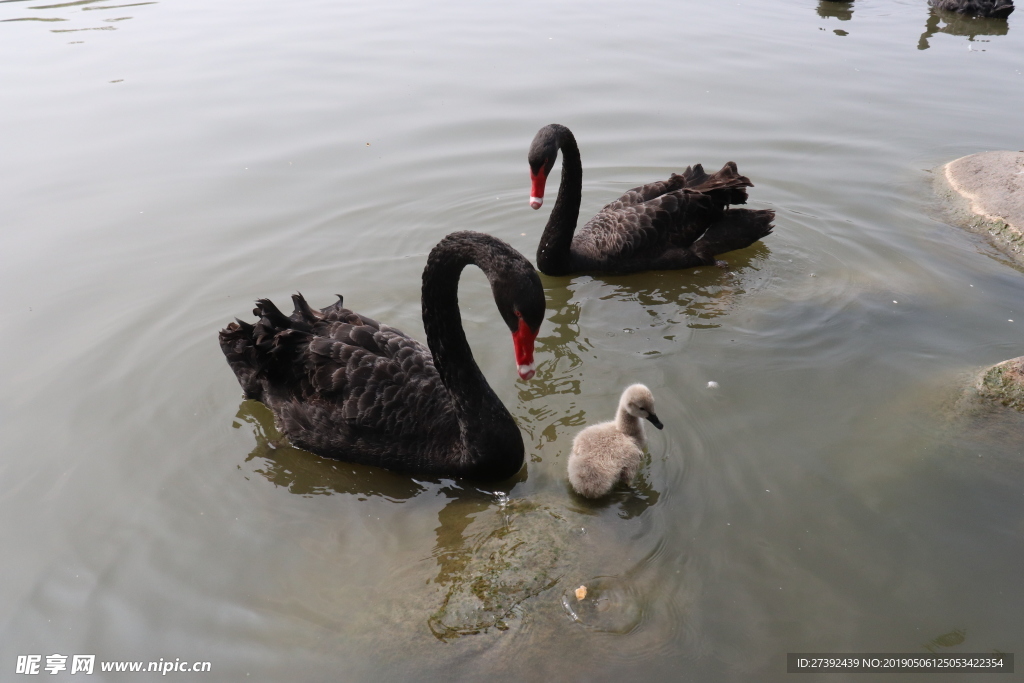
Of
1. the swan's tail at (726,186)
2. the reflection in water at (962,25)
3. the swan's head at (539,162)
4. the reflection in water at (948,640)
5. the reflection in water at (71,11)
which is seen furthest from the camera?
the reflection in water at (71,11)

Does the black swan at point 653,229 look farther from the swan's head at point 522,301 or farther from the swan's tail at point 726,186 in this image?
the swan's head at point 522,301

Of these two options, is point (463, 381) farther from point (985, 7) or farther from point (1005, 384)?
point (985, 7)

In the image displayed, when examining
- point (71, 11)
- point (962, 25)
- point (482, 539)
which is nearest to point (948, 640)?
point (482, 539)

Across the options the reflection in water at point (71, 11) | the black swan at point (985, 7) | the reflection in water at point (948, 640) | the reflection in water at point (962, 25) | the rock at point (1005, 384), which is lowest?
the reflection in water at point (948, 640)

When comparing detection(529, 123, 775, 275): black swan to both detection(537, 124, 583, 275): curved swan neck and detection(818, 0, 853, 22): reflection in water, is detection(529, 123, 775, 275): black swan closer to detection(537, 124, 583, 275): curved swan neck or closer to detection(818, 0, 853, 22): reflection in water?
detection(537, 124, 583, 275): curved swan neck

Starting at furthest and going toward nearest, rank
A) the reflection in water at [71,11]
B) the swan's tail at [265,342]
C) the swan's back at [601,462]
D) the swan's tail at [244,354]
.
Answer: the reflection in water at [71,11] < the swan's tail at [244,354] < the swan's tail at [265,342] < the swan's back at [601,462]

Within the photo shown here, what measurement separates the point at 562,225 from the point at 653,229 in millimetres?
730

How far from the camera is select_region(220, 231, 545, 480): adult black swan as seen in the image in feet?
12.4

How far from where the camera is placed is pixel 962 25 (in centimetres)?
1248

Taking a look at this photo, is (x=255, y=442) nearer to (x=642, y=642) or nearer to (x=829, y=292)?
(x=642, y=642)

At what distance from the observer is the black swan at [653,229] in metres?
6.04

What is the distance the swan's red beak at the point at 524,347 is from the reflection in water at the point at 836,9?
11791 millimetres

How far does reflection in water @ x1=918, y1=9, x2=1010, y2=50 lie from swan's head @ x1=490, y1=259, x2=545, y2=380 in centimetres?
1106

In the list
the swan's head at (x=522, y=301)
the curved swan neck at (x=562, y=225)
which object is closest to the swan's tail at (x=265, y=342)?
the swan's head at (x=522, y=301)
